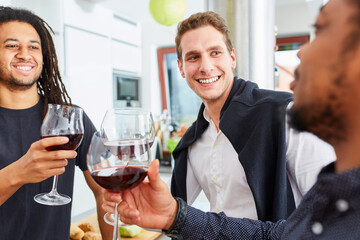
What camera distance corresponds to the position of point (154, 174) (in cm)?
75

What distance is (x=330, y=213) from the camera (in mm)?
615

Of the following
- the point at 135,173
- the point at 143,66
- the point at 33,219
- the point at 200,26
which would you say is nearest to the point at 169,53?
the point at 143,66

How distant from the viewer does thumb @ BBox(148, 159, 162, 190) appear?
2.39 ft

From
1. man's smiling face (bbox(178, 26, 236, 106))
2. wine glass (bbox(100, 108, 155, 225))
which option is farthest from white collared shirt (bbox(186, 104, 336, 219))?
wine glass (bbox(100, 108, 155, 225))

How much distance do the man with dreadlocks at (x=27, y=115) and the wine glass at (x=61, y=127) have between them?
0.12 m

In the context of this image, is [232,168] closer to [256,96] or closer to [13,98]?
[256,96]

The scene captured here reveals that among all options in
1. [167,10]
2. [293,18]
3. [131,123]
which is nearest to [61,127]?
[131,123]

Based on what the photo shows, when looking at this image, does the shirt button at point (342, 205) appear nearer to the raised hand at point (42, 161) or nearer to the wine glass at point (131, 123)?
the wine glass at point (131, 123)

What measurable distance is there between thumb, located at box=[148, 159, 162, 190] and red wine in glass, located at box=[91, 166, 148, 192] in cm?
2

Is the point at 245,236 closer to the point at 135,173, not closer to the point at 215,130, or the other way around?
the point at 135,173

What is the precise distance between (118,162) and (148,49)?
431 cm

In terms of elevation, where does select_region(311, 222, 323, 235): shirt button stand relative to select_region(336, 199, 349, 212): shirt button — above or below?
below

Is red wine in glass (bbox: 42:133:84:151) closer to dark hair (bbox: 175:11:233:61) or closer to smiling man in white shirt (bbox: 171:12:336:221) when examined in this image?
smiling man in white shirt (bbox: 171:12:336:221)

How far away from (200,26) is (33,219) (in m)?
1.10
